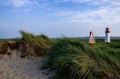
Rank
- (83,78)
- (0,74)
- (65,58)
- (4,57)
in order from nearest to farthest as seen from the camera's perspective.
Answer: (83,78)
(65,58)
(0,74)
(4,57)

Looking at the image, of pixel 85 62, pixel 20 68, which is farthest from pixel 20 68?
pixel 85 62

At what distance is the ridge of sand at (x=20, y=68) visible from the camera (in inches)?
424

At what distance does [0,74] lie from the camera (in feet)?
37.7

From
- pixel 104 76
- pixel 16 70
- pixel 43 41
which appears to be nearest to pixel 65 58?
pixel 104 76

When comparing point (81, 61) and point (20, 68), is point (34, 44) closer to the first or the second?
point (20, 68)

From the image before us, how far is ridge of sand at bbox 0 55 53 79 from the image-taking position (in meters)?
10.8

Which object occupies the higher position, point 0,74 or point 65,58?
point 65,58

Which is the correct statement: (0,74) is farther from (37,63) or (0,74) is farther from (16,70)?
(37,63)

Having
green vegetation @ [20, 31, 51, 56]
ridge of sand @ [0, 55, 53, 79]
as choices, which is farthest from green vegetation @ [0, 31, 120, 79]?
green vegetation @ [20, 31, 51, 56]

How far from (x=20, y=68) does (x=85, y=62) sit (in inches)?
127

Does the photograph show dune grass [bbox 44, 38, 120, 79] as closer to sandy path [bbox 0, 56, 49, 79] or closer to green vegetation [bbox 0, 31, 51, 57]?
sandy path [bbox 0, 56, 49, 79]

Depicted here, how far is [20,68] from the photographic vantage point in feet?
39.0

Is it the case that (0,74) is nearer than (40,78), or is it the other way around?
(40,78)

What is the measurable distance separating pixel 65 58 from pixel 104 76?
1396 mm
